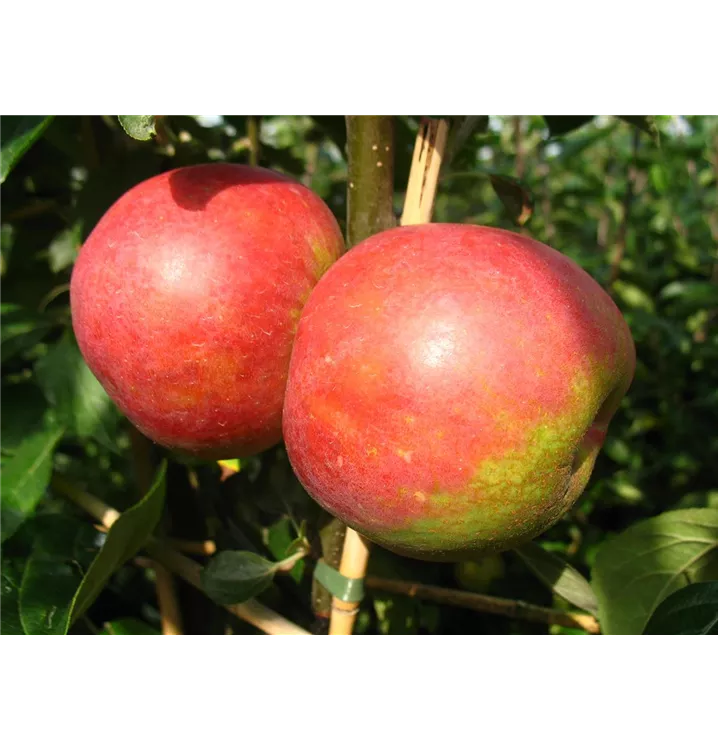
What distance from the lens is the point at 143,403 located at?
0.70 metres

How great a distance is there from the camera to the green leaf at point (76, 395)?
91 centimetres

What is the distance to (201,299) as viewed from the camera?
2.13 ft

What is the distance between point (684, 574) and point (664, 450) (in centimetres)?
107

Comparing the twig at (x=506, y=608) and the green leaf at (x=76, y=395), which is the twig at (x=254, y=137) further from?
the twig at (x=506, y=608)

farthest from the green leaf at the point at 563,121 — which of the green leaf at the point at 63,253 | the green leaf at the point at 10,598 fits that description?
the green leaf at the point at 10,598

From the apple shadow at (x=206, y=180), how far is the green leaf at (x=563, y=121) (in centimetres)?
45

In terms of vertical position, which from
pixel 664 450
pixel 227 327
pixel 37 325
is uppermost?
pixel 227 327

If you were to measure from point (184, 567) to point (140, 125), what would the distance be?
55cm

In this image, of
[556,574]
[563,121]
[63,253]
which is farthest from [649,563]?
[63,253]

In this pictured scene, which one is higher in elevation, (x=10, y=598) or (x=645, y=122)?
(x=645, y=122)

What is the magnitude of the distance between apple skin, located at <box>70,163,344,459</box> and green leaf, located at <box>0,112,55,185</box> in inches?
3.8

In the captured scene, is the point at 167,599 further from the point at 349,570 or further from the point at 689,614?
the point at 689,614

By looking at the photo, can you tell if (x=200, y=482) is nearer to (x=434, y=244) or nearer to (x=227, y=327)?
(x=227, y=327)

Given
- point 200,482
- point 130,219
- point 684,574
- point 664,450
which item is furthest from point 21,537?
point 664,450
